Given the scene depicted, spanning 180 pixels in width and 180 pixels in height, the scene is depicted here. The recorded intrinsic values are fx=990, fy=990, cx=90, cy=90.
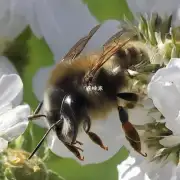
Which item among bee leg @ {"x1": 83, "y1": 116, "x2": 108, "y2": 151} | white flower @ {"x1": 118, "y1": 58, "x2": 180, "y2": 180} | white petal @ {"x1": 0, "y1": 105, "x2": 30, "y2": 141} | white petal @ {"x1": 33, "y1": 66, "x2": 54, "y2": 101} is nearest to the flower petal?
white flower @ {"x1": 118, "y1": 58, "x2": 180, "y2": 180}

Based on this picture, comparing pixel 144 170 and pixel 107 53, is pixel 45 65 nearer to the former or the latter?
pixel 144 170

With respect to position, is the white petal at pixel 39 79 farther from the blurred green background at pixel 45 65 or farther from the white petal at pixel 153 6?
the white petal at pixel 153 6

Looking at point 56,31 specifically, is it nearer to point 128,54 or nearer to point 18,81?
point 18,81

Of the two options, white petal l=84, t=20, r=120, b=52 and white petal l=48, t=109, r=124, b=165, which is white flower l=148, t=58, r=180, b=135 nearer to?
white petal l=48, t=109, r=124, b=165

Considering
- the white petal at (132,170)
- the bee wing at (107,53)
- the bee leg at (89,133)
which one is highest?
the bee wing at (107,53)

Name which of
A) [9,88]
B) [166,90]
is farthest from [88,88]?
[9,88]

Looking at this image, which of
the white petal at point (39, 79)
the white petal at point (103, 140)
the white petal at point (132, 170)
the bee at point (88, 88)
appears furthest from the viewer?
the white petal at point (39, 79)

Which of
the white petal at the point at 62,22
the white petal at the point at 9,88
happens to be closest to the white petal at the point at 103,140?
the white petal at the point at 9,88
